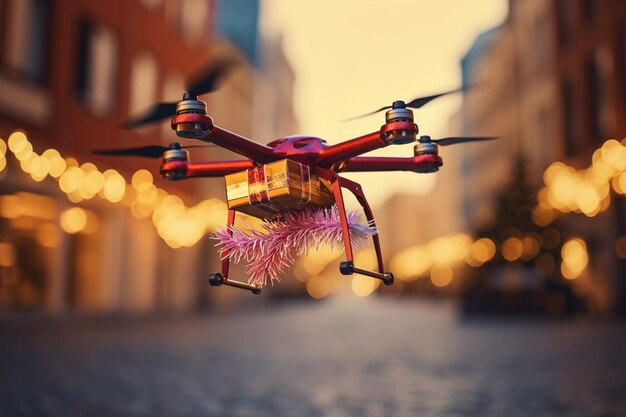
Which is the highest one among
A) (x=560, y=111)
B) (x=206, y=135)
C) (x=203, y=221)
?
(x=560, y=111)

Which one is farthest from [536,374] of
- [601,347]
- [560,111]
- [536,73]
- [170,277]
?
[536,73]

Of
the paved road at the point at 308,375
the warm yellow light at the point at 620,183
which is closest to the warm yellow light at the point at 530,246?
the warm yellow light at the point at 620,183

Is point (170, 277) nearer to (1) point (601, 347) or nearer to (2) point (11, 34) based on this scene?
(2) point (11, 34)

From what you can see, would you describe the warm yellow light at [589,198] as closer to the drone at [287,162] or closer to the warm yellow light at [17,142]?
the warm yellow light at [17,142]

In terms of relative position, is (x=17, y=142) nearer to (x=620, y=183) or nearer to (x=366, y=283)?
(x=620, y=183)

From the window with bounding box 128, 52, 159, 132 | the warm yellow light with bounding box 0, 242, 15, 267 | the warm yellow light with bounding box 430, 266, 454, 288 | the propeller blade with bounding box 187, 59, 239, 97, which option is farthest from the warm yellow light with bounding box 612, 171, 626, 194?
the warm yellow light with bounding box 430, 266, 454, 288

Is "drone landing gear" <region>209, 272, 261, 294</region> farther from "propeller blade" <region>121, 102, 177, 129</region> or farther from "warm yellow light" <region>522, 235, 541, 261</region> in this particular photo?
"warm yellow light" <region>522, 235, 541, 261</region>
